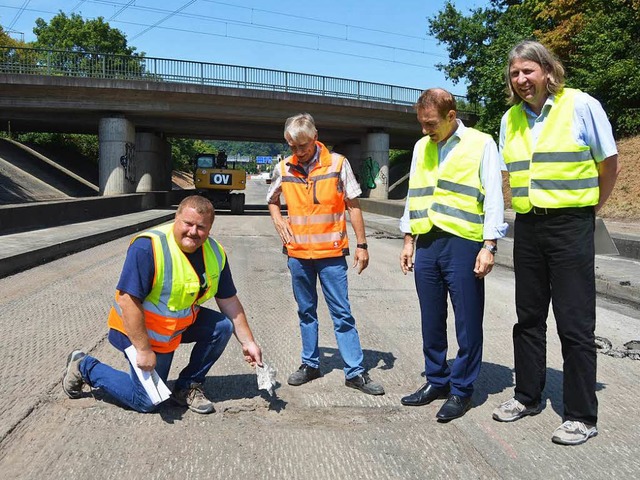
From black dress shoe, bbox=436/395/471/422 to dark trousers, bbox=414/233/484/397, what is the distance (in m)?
0.04

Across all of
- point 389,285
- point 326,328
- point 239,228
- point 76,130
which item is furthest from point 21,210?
point 76,130

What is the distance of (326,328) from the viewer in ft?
20.6

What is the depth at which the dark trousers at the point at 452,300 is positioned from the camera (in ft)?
12.5

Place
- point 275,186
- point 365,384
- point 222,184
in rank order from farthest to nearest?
point 222,184, point 275,186, point 365,384

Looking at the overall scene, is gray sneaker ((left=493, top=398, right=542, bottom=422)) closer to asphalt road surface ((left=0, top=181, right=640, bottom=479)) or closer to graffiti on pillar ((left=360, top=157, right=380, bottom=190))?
asphalt road surface ((left=0, top=181, right=640, bottom=479))

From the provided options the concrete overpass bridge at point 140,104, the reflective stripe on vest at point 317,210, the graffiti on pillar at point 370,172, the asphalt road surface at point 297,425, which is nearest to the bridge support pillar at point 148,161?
the concrete overpass bridge at point 140,104

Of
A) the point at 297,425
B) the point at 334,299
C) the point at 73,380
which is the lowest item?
the point at 297,425

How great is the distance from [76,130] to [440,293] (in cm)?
3561

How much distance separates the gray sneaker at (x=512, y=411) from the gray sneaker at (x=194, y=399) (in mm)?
1729

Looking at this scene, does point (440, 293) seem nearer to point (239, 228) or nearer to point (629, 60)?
point (239, 228)

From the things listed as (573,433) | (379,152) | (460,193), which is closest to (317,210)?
(460,193)

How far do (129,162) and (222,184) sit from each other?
4.42 m

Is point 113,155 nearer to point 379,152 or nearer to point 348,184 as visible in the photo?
Answer: point 379,152

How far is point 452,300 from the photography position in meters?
3.90
